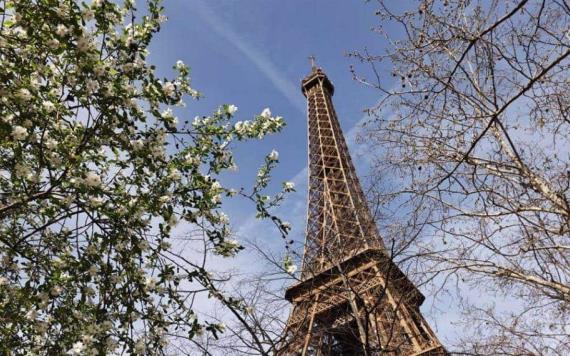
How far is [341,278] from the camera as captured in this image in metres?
5.55

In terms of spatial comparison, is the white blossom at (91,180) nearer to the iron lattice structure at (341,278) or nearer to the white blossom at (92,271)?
the white blossom at (92,271)

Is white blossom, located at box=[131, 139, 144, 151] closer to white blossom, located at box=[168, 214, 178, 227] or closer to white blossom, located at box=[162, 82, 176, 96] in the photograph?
white blossom, located at box=[162, 82, 176, 96]

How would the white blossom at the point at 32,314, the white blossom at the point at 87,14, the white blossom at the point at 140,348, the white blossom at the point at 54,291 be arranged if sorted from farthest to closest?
the white blossom at the point at 54,291 < the white blossom at the point at 32,314 < the white blossom at the point at 87,14 < the white blossom at the point at 140,348

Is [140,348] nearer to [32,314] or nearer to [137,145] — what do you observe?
[32,314]

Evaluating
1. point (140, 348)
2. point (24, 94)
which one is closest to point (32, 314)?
point (140, 348)

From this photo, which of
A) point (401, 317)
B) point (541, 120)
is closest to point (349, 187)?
point (401, 317)

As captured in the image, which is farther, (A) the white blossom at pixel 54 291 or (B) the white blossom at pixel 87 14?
(A) the white blossom at pixel 54 291

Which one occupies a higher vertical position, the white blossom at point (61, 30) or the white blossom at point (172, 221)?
the white blossom at point (61, 30)

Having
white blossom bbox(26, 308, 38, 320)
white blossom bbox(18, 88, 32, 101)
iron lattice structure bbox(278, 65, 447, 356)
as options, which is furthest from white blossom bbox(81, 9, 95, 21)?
iron lattice structure bbox(278, 65, 447, 356)

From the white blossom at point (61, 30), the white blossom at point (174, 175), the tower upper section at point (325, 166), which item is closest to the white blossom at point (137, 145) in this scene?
the white blossom at point (174, 175)

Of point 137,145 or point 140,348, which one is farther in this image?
point 137,145

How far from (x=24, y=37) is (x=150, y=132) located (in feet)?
4.68

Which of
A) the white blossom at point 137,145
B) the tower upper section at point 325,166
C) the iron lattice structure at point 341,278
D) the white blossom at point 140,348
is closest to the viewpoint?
the white blossom at point 140,348

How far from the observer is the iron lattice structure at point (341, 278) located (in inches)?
220
